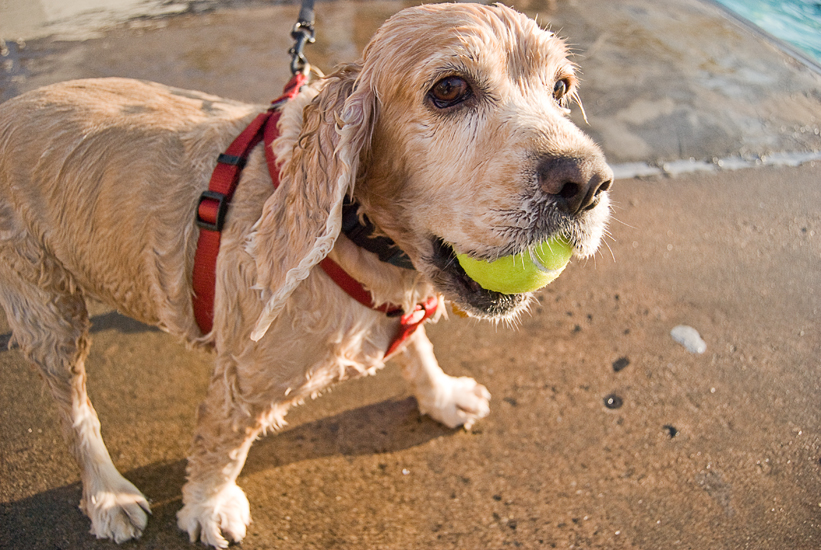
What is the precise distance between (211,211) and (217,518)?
51.1 inches

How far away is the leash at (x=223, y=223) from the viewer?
1963 millimetres

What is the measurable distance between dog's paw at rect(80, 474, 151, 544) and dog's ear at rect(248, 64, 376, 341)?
125 cm

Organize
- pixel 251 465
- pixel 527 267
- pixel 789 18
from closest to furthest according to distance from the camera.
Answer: pixel 527 267
pixel 251 465
pixel 789 18

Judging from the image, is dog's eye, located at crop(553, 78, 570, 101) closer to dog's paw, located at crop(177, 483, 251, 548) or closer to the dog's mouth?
the dog's mouth

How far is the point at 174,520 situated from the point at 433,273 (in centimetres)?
168

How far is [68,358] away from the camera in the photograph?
2424 millimetres

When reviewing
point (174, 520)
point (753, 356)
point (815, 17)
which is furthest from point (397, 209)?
point (815, 17)

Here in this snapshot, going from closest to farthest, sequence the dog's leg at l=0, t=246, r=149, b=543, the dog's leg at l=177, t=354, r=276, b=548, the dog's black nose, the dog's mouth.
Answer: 1. the dog's black nose
2. the dog's mouth
3. the dog's leg at l=177, t=354, r=276, b=548
4. the dog's leg at l=0, t=246, r=149, b=543

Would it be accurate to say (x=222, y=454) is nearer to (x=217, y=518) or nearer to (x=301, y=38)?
(x=217, y=518)

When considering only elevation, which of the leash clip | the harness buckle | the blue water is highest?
the leash clip

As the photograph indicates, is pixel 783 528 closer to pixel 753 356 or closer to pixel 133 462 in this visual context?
pixel 753 356

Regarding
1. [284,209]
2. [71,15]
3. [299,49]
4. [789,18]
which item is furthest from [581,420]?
[789,18]

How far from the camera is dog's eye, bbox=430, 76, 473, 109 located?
5.69 feet

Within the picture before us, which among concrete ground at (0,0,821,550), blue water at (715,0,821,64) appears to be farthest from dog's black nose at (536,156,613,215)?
blue water at (715,0,821,64)
